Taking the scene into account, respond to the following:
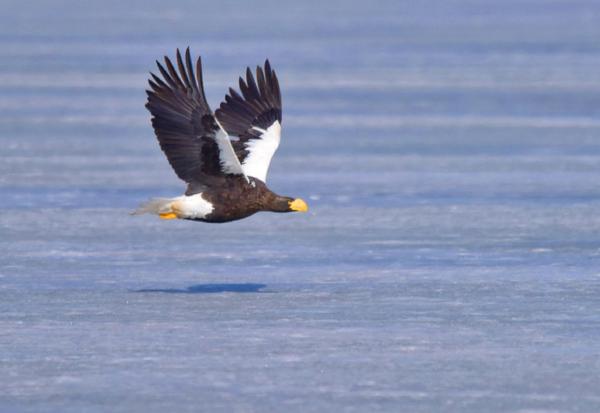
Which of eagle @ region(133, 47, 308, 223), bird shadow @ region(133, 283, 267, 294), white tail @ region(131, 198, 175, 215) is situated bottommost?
bird shadow @ region(133, 283, 267, 294)

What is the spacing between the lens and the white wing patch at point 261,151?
25.7ft

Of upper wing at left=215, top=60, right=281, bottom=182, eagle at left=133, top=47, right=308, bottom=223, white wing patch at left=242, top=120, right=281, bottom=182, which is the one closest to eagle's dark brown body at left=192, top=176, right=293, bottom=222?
eagle at left=133, top=47, right=308, bottom=223

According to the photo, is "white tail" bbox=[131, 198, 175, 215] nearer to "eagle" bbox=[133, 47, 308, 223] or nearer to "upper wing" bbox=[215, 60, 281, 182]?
"eagle" bbox=[133, 47, 308, 223]

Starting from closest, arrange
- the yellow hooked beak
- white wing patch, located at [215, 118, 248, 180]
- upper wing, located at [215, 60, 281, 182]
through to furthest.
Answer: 1. white wing patch, located at [215, 118, 248, 180]
2. the yellow hooked beak
3. upper wing, located at [215, 60, 281, 182]

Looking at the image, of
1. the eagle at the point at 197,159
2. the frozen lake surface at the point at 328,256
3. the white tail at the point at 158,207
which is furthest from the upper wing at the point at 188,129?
the frozen lake surface at the point at 328,256

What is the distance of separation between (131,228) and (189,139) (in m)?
1.90

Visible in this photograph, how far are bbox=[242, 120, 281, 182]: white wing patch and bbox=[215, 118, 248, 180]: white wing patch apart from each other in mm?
407

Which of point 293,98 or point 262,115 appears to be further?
point 293,98

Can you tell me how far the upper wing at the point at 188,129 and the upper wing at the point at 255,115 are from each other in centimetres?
64

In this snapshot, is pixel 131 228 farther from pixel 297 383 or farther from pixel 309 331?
pixel 297 383

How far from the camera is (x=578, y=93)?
15.9 metres

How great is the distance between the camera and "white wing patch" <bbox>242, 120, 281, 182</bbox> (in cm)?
783

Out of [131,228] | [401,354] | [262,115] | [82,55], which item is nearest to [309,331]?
[401,354]

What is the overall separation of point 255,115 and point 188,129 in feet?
3.16
